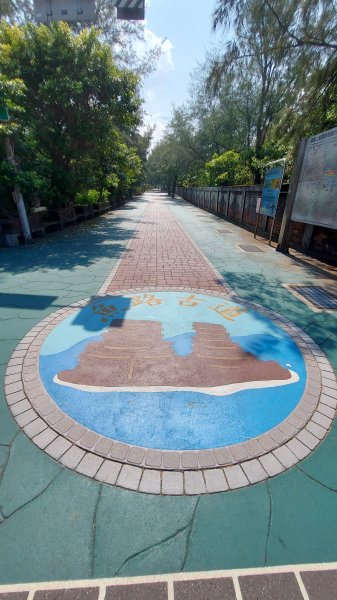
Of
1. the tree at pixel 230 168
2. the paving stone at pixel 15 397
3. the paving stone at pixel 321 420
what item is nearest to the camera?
the paving stone at pixel 321 420

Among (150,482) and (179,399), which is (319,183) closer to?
(179,399)

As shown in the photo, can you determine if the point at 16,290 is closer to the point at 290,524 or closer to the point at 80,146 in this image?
the point at 290,524

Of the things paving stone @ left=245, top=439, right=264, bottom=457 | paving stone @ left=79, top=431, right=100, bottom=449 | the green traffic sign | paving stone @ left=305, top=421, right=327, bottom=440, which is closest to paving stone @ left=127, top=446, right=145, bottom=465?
paving stone @ left=79, top=431, right=100, bottom=449

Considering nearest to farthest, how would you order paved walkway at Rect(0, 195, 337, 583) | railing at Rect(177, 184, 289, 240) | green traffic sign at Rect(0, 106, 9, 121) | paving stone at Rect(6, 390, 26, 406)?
paved walkway at Rect(0, 195, 337, 583) → paving stone at Rect(6, 390, 26, 406) → green traffic sign at Rect(0, 106, 9, 121) → railing at Rect(177, 184, 289, 240)

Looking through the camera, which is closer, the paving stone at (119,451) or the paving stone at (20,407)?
the paving stone at (119,451)

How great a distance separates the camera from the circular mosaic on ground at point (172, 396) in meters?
2.08

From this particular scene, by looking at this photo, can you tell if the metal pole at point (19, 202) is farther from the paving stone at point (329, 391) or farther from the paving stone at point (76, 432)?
the paving stone at point (329, 391)

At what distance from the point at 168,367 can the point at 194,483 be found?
1.30 meters

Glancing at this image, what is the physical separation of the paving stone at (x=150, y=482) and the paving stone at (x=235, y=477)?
0.51 meters

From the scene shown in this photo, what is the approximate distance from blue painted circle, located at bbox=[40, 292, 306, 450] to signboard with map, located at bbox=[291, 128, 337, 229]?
4.26 meters

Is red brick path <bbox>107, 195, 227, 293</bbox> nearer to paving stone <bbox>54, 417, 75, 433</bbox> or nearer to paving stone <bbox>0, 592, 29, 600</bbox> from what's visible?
paving stone <bbox>54, 417, 75, 433</bbox>

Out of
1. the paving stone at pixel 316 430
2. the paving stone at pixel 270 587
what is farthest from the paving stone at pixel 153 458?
the paving stone at pixel 316 430

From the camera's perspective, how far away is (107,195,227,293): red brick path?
229 inches

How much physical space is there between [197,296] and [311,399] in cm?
279
